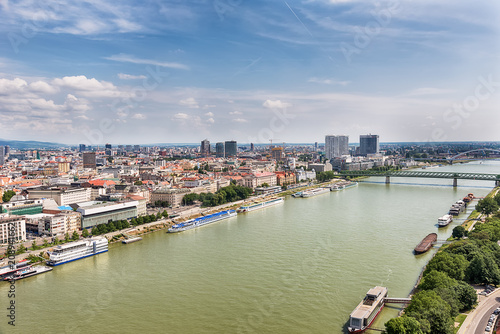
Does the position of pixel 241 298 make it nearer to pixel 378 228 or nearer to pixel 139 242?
pixel 139 242

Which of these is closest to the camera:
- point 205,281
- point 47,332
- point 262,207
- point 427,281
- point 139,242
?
point 47,332

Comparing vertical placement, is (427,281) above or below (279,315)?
above

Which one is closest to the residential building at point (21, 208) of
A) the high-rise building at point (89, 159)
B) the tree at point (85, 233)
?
the tree at point (85, 233)

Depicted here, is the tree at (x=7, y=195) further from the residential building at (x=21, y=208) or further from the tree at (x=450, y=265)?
the tree at (x=450, y=265)

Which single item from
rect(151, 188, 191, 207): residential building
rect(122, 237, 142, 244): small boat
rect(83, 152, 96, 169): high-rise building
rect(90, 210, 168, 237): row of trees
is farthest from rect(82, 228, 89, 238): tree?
rect(83, 152, 96, 169): high-rise building

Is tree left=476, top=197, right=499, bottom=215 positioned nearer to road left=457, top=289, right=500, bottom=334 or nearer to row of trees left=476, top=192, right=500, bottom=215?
row of trees left=476, top=192, right=500, bottom=215

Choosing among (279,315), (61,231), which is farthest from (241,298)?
(61,231)
